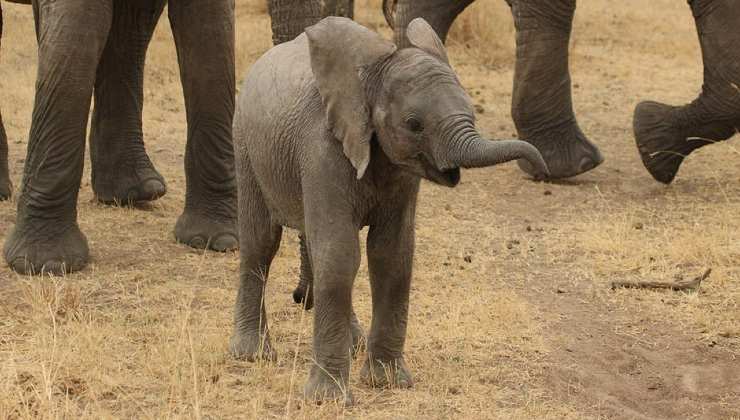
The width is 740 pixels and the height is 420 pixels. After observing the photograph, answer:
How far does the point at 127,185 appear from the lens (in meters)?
7.62

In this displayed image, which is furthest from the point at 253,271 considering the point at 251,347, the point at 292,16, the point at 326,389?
the point at 292,16

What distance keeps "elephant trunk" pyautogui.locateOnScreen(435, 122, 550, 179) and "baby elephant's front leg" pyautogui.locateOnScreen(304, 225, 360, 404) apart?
0.48 m

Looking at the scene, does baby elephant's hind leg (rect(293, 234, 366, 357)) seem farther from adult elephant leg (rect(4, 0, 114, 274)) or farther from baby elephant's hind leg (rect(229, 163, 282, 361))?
adult elephant leg (rect(4, 0, 114, 274))

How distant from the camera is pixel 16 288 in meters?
6.13

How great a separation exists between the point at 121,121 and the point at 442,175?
144 inches

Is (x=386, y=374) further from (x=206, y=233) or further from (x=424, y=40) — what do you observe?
(x=206, y=233)

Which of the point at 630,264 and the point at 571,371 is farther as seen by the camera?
the point at 630,264

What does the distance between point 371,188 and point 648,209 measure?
11.5 ft

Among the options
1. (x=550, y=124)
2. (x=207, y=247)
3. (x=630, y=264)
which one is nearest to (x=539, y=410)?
(x=630, y=264)

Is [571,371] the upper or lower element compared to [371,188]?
lower

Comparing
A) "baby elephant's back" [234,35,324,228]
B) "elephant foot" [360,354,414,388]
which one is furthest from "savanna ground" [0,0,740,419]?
"baby elephant's back" [234,35,324,228]

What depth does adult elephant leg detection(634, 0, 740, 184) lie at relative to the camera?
743 cm

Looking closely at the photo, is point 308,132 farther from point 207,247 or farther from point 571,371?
point 207,247

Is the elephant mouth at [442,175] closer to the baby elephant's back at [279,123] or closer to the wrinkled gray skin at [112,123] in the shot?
the baby elephant's back at [279,123]
